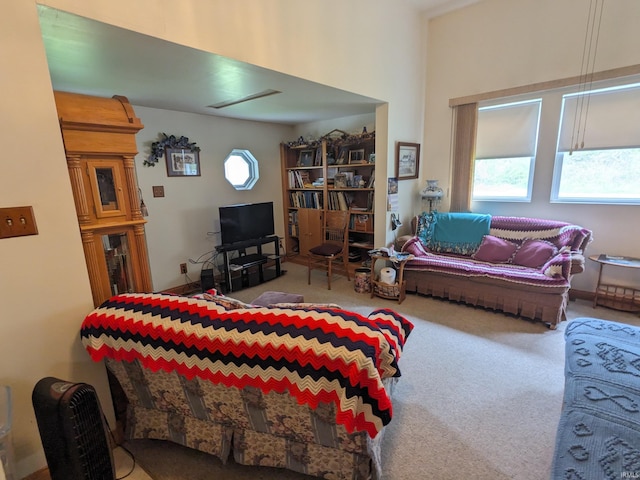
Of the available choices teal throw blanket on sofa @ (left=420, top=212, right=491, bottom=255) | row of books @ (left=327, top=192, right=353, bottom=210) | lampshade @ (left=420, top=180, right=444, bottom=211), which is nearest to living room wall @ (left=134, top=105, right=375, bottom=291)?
row of books @ (left=327, top=192, right=353, bottom=210)

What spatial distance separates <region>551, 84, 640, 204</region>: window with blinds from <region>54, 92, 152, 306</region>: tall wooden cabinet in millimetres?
3923

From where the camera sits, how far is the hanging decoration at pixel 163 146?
3.42 m

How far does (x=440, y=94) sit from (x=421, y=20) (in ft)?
2.95

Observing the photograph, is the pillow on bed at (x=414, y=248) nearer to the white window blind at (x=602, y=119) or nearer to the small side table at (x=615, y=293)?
the small side table at (x=615, y=293)

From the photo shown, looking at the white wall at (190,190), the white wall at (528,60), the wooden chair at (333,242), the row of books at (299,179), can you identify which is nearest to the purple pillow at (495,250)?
the white wall at (528,60)

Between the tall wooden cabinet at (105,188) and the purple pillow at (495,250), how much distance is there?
331 cm

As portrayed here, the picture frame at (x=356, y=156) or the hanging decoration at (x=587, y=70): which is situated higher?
the hanging decoration at (x=587, y=70)

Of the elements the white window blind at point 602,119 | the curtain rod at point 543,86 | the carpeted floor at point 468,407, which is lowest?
the carpeted floor at point 468,407

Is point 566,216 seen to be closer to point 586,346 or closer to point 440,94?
point 440,94

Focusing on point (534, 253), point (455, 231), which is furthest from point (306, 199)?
point (534, 253)

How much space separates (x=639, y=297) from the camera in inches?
116

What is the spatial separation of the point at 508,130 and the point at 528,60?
0.71 metres

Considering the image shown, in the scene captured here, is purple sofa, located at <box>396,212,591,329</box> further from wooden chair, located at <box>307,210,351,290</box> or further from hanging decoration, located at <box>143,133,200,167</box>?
hanging decoration, located at <box>143,133,200,167</box>

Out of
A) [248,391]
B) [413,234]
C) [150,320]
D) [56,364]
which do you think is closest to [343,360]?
[248,391]
